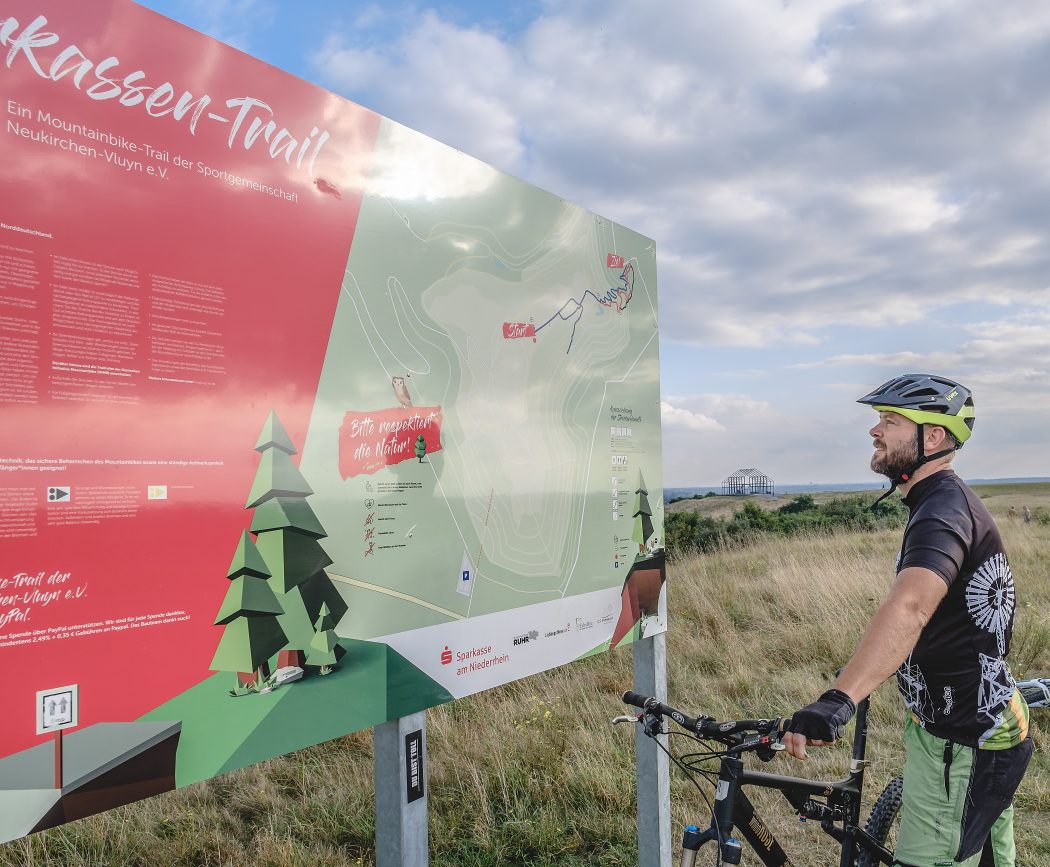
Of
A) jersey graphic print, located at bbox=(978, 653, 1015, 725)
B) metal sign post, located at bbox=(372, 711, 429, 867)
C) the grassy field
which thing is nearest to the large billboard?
metal sign post, located at bbox=(372, 711, 429, 867)

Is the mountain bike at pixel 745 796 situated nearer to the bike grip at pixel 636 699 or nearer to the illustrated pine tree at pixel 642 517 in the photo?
the bike grip at pixel 636 699

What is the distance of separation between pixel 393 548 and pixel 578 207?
6.41ft

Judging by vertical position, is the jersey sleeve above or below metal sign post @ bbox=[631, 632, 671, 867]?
above

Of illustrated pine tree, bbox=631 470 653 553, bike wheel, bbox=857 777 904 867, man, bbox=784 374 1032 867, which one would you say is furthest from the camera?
illustrated pine tree, bbox=631 470 653 553

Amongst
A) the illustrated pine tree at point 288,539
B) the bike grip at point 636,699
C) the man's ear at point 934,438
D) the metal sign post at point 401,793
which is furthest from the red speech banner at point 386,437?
the man's ear at point 934,438

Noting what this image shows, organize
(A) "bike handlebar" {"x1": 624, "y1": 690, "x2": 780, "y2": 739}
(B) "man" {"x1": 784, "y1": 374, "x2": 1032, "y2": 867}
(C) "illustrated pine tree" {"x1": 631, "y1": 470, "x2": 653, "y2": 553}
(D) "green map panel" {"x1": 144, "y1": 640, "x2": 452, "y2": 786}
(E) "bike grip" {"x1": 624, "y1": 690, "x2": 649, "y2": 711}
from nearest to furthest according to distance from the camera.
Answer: (D) "green map panel" {"x1": 144, "y1": 640, "x2": 452, "y2": 786}
(A) "bike handlebar" {"x1": 624, "y1": 690, "x2": 780, "y2": 739}
(B) "man" {"x1": 784, "y1": 374, "x2": 1032, "y2": 867}
(E) "bike grip" {"x1": 624, "y1": 690, "x2": 649, "y2": 711}
(C) "illustrated pine tree" {"x1": 631, "y1": 470, "x2": 653, "y2": 553}

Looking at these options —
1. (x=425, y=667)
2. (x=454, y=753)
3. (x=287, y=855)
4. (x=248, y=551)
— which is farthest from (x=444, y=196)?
(x=454, y=753)

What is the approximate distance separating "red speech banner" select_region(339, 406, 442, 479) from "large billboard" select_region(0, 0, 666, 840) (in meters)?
0.01

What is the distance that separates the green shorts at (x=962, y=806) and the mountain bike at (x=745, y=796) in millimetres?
298

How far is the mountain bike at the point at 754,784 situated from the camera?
2.53 m

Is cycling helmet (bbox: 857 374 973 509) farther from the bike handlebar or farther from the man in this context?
the bike handlebar

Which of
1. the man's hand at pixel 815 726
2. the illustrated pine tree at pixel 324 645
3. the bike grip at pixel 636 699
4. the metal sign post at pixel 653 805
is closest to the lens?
the man's hand at pixel 815 726

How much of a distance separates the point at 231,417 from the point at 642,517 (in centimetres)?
240

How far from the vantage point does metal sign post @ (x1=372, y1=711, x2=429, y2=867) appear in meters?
2.62
